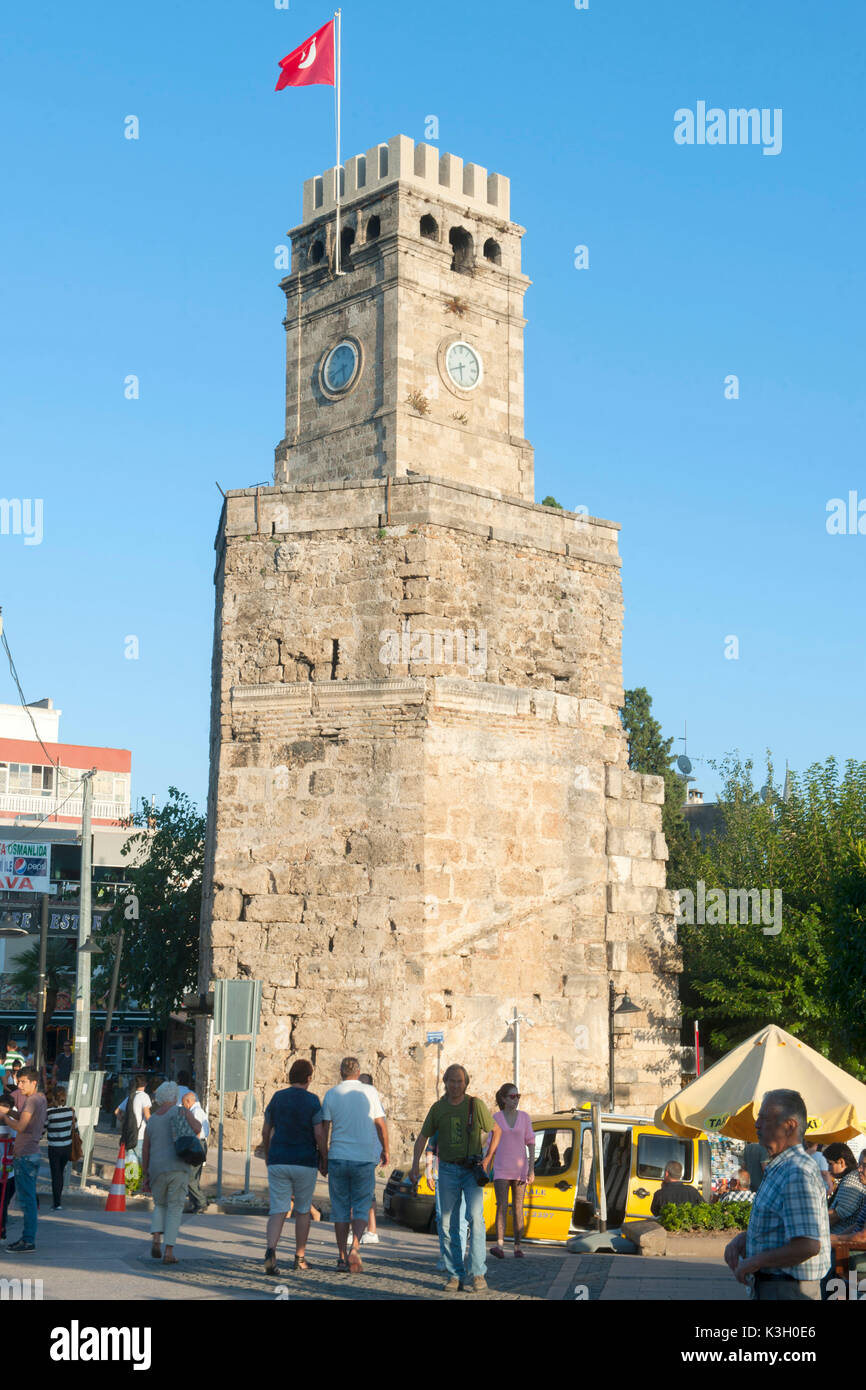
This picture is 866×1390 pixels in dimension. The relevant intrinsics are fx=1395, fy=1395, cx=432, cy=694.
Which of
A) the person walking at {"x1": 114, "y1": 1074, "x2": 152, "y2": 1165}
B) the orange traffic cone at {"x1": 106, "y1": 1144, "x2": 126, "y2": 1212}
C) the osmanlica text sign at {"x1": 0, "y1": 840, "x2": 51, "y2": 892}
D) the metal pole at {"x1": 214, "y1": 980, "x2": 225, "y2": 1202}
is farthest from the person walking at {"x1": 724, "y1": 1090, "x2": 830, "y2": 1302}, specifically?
the osmanlica text sign at {"x1": 0, "y1": 840, "x2": 51, "y2": 892}

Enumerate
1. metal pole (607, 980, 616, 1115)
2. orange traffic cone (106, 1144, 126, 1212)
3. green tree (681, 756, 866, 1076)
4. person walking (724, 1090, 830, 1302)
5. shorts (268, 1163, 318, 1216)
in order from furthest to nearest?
green tree (681, 756, 866, 1076)
metal pole (607, 980, 616, 1115)
orange traffic cone (106, 1144, 126, 1212)
shorts (268, 1163, 318, 1216)
person walking (724, 1090, 830, 1302)

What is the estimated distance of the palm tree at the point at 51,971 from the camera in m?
44.4

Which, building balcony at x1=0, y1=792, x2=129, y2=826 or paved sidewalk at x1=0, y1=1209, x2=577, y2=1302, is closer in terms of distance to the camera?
paved sidewalk at x1=0, y1=1209, x2=577, y2=1302

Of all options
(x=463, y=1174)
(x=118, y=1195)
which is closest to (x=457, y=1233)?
(x=463, y=1174)

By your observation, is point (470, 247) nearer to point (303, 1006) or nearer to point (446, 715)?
point (446, 715)

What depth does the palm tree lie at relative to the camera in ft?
146

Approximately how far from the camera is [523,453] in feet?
102

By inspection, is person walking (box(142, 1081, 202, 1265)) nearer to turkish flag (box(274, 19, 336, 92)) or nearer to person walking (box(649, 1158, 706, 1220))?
person walking (box(649, 1158, 706, 1220))

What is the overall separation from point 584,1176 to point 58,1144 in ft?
18.8

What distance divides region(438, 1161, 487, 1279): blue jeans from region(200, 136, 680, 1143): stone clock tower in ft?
22.6

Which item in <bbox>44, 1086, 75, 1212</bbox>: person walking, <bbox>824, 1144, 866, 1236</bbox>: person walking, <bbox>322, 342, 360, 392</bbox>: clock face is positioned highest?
<bbox>322, 342, 360, 392</bbox>: clock face

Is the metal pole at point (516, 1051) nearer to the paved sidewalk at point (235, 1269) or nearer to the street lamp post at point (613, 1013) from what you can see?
the street lamp post at point (613, 1013)

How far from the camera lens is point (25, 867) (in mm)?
52219
